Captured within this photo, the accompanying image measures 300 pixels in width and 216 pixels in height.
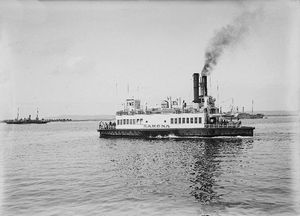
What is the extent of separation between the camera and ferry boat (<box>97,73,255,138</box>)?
50156 millimetres

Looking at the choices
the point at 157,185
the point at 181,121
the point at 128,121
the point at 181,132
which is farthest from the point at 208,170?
the point at 128,121

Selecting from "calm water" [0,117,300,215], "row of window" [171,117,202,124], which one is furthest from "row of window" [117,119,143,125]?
"calm water" [0,117,300,215]

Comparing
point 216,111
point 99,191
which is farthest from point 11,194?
point 216,111

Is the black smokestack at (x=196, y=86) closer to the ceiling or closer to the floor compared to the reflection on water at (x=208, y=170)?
closer to the ceiling

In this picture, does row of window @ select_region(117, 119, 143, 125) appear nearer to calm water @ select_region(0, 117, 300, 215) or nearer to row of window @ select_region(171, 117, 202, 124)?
row of window @ select_region(171, 117, 202, 124)

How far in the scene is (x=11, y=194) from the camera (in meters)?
20.4

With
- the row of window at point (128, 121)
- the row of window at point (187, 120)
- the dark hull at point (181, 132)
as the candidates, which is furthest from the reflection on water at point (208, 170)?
the row of window at point (128, 121)

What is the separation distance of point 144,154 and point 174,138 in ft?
55.5

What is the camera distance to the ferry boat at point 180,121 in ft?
165

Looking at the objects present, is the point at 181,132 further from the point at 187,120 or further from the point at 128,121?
the point at 128,121

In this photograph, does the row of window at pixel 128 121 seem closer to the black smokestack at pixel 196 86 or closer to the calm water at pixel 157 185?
the black smokestack at pixel 196 86

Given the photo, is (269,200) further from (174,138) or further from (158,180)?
(174,138)

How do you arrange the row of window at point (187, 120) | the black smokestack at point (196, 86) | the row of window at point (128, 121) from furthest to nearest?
the row of window at point (128, 121) < the black smokestack at point (196, 86) < the row of window at point (187, 120)

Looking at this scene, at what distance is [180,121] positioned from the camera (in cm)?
5409
